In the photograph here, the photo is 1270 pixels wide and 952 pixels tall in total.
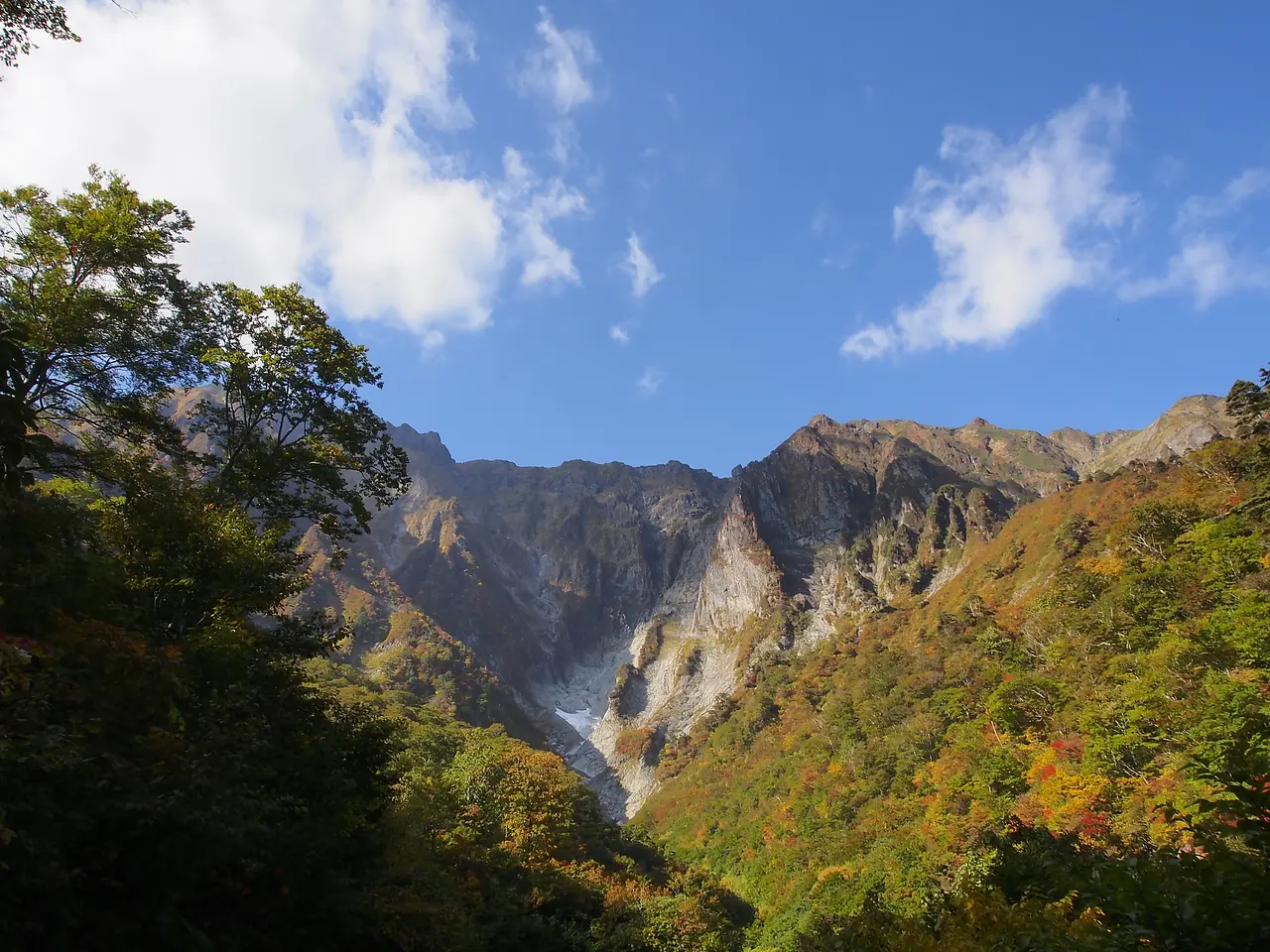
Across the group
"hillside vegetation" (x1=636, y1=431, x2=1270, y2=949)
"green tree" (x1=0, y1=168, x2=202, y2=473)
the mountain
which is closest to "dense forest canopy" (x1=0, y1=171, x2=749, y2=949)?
"green tree" (x1=0, y1=168, x2=202, y2=473)

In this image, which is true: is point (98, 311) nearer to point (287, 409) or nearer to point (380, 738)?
point (287, 409)

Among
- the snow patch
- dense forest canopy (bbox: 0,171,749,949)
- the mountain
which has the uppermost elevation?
the mountain

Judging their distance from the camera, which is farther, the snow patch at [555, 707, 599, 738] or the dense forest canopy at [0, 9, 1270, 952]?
the snow patch at [555, 707, 599, 738]

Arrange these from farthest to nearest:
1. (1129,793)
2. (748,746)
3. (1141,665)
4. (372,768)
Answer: (748,746), (1141,665), (1129,793), (372,768)

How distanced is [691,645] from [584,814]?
11388cm

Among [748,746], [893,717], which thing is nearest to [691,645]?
[748,746]

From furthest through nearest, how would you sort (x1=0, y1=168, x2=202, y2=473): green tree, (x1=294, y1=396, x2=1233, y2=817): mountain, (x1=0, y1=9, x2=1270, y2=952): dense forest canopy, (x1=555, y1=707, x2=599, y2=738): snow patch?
(x1=555, y1=707, x2=599, y2=738): snow patch, (x1=294, y1=396, x2=1233, y2=817): mountain, (x1=0, y1=168, x2=202, y2=473): green tree, (x1=0, y1=9, x2=1270, y2=952): dense forest canopy

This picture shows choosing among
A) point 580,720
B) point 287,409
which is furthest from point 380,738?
point 580,720

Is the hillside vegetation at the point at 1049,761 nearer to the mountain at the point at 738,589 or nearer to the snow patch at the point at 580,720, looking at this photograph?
the mountain at the point at 738,589

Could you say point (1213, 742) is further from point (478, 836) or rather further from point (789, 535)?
point (789, 535)

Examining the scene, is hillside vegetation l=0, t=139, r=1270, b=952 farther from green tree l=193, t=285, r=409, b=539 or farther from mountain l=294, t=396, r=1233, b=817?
mountain l=294, t=396, r=1233, b=817

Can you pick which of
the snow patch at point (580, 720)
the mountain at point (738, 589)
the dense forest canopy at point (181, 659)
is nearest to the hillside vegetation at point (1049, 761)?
the dense forest canopy at point (181, 659)

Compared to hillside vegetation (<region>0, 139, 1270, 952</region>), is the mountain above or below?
above

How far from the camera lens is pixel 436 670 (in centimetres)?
13250
